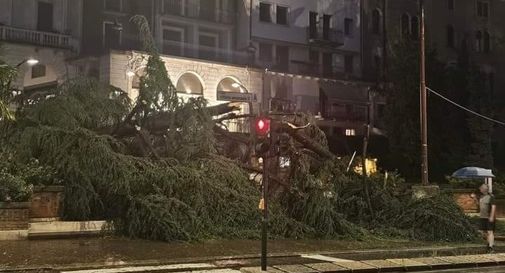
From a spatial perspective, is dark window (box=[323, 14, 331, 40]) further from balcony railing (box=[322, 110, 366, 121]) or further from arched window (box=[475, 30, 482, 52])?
arched window (box=[475, 30, 482, 52])

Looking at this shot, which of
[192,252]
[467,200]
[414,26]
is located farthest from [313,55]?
[192,252]

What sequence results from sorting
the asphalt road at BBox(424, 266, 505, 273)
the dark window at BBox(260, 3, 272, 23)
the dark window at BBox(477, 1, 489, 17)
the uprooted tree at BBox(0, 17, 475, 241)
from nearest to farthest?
the asphalt road at BBox(424, 266, 505, 273) < the uprooted tree at BBox(0, 17, 475, 241) < the dark window at BBox(260, 3, 272, 23) < the dark window at BBox(477, 1, 489, 17)

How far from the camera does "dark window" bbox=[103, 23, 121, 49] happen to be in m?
41.1

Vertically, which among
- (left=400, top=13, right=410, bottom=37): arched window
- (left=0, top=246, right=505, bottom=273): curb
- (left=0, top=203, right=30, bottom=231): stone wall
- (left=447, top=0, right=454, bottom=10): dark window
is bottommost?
(left=0, top=246, right=505, bottom=273): curb

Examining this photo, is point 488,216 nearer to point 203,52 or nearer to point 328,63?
point 203,52

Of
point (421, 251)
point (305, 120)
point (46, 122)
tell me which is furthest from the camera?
point (305, 120)

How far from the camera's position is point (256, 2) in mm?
47969

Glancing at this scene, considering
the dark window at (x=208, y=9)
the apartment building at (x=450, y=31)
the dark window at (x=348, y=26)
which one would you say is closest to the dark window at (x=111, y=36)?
the dark window at (x=208, y=9)

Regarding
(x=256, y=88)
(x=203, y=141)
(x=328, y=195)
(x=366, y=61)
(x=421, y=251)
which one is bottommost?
(x=421, y=251)

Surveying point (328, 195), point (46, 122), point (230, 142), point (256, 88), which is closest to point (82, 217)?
point (46, 122)

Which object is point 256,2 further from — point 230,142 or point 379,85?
point 230,142

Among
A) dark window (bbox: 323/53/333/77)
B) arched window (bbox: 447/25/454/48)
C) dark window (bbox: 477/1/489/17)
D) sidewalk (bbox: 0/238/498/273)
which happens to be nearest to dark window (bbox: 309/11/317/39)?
dark window (bbox: 323/53/333/77)

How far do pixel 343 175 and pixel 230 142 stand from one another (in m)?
3.83

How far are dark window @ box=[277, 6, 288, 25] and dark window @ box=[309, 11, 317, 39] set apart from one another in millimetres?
2465
